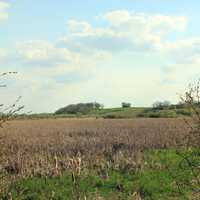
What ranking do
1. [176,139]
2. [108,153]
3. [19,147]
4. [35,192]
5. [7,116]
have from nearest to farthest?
[7,116], [35,192], [108,153], [19,147], [176,139]

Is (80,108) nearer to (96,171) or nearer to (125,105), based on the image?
(125,105)

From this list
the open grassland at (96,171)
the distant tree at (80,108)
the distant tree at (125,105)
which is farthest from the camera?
the distant tree at (125,105)

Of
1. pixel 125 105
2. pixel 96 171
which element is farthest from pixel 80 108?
pixel 96 171

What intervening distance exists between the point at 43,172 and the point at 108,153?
4.48 meters

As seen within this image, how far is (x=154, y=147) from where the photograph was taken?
2344 cm

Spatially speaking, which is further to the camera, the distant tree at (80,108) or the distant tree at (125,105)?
the distant tree at (125,105)

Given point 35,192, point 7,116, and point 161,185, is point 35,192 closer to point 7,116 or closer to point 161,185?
point 161,185

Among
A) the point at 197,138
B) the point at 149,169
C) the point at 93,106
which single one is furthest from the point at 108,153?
the point at 93,106

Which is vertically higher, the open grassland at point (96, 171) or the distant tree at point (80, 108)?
the distant tree at point (80, 108)

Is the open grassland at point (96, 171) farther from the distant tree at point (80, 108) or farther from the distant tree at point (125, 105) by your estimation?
the distant tree at point (125, 105)

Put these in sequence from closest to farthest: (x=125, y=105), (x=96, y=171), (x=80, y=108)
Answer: (x=96, y=171), (x=80, y=108), (x=125, y=105)

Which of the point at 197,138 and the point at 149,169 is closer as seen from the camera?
the point at 197,138

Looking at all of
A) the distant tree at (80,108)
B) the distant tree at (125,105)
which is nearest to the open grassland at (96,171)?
the distant tree at (80,108)

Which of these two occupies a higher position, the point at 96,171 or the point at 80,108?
the point at 80,108
